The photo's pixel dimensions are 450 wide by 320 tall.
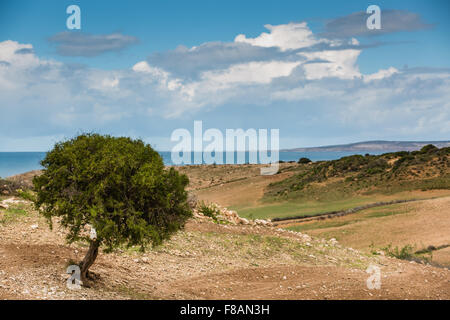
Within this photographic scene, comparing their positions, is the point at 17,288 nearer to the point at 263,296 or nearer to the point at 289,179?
the point at 263,296

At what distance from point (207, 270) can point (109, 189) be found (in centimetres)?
516

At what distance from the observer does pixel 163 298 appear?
11.4 m

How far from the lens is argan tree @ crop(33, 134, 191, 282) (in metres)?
9.99

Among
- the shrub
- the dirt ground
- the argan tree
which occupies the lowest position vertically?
the dirt ground

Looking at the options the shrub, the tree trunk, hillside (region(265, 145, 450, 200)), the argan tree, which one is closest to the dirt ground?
the tree trunk

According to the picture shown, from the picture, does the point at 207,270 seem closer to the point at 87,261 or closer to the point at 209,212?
the point at 87,261

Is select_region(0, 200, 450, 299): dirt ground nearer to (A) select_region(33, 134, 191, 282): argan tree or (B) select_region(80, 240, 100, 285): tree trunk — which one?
(B) select_region(80, 240, 100, 285): tree trunk

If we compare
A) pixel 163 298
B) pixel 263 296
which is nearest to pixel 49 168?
pixel 163 298

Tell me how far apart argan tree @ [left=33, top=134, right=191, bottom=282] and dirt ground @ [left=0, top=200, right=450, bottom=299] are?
137 cm

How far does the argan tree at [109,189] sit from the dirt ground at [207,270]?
53.8 inches

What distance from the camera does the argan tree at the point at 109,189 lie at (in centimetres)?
999

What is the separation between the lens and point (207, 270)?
1417 cm

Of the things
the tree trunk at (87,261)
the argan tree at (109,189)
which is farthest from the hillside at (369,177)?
the tree trunk at (87,261)
